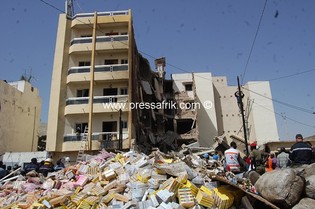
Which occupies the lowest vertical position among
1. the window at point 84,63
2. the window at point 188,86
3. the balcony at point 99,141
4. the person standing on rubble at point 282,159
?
the person standing on rubble at point 282,159

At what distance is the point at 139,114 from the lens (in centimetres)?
2481

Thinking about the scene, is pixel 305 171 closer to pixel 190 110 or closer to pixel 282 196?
pixel 282 196

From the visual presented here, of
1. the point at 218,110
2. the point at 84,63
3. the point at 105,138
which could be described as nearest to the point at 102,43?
the point at 84,63

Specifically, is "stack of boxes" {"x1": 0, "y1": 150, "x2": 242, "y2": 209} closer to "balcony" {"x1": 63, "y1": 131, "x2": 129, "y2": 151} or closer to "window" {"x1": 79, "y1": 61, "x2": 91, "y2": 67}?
"balcony" {"x1": 63, "y1": 131, "x2": 129, "y2": 151}

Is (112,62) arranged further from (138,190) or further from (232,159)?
(138,190)

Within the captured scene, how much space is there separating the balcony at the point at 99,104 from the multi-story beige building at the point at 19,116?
8.29 meters

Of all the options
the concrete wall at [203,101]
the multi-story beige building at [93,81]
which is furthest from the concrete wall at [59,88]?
the concrete wall at [203,101]

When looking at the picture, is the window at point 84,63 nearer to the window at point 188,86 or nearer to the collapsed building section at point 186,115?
the collapsed building section at point 186,115

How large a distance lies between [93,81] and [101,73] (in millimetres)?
1002

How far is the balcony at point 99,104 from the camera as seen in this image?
21828 millimetres

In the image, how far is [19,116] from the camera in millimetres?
28516

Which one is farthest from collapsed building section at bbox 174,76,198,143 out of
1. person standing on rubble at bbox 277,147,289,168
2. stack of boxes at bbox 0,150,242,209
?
stack of boxes at bbox 0,150,242,209

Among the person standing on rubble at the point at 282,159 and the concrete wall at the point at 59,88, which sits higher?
the concrete wall at the point at 59,88

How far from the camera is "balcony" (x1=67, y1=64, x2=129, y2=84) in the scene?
2256cm
